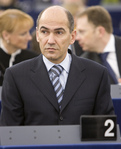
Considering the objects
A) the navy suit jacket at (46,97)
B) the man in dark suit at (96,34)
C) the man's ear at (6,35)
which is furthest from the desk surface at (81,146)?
the man's ear at (6,35)

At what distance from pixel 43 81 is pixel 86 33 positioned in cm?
244

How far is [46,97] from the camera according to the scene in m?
2.85

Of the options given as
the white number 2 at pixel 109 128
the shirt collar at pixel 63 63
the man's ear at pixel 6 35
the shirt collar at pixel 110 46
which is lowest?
the white number 2 at pixel 109 128

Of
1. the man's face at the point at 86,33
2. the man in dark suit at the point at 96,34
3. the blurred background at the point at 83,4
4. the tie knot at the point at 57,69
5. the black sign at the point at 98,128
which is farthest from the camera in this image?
the blurred background at the point at 83,4

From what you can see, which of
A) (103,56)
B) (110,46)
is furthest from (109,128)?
(110,46)

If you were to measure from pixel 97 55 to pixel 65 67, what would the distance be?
1991 mm

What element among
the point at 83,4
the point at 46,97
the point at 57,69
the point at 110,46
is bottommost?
the point at 46,97

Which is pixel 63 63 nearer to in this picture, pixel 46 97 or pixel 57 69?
pixel 57 69

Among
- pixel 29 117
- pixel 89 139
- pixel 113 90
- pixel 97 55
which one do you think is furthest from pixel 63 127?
pixel 97 55

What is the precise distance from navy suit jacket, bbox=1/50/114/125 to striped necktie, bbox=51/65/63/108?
0.11 feet

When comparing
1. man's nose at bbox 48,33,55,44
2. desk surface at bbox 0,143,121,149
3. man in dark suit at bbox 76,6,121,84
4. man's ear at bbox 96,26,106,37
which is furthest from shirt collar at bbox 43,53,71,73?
man's ear at bbox 96,26,106,37

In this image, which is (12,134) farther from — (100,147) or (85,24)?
(85,24)

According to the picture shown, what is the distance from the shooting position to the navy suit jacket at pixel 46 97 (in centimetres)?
285

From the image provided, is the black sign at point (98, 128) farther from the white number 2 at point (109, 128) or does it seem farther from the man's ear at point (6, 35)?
the man's ear at point (6, 35)
